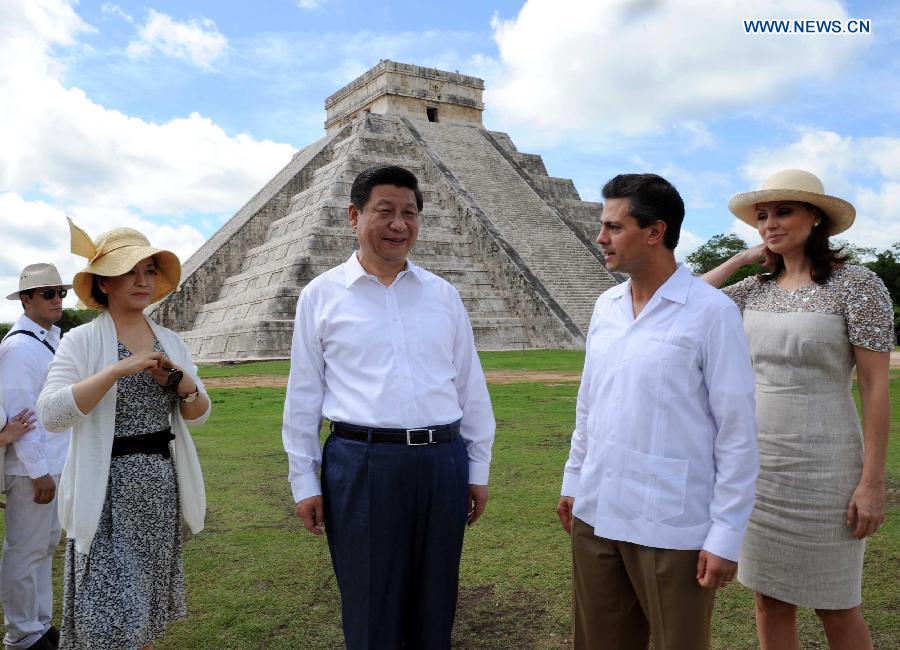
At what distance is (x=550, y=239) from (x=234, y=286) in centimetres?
1104

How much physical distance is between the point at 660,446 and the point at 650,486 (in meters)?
0.13

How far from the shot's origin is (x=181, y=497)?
3061 mm

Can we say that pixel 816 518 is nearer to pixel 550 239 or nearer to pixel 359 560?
pixel 359 560

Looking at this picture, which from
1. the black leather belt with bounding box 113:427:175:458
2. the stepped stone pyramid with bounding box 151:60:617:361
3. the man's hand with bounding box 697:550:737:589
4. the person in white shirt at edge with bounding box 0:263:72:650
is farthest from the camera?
the stepped stone pyramid with bounding box 151:60:617:361

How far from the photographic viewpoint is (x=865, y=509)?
267cm

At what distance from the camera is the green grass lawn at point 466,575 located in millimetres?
3627

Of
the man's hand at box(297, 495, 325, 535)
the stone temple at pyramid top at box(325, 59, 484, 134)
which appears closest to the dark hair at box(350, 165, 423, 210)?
the man's hand at box(297, 495, 325, 535)

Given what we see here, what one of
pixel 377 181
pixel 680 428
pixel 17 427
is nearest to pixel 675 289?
pixel 680 428

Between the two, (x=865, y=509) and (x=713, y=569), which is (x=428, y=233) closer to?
(x=865, y=509)

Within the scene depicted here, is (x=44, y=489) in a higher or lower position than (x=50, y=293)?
lower

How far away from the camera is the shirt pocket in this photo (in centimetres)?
234

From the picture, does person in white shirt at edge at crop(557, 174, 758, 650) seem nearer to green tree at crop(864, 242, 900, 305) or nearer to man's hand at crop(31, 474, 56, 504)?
man's hand at crop(31, 474, 56, 504)

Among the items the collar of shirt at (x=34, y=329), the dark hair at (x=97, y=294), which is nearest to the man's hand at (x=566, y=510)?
the dark hair at (x=97, y=294)

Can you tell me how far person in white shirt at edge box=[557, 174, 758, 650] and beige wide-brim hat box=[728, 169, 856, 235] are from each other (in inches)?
23.7
